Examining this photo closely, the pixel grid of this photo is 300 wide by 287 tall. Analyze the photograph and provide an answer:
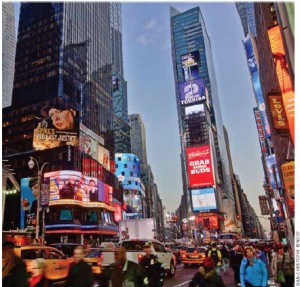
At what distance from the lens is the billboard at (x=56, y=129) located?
64.0 m

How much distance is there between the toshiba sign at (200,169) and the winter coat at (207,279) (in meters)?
111

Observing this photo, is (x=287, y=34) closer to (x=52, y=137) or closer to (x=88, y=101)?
(x=52, y=137)

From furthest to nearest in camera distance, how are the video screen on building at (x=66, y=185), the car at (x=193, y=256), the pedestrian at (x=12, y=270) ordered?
the video screen on building at (x=66, y=185) < the car at (x=193, y=256) < the pedestrian at (x=12, y=270)

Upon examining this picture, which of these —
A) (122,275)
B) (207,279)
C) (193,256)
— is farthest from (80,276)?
(193,256)

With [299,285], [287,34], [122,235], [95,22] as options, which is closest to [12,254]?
[299,285]

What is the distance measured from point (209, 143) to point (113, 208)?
6171cm

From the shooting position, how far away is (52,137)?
64.9 metres

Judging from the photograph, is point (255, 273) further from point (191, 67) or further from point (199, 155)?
point (191, 67)

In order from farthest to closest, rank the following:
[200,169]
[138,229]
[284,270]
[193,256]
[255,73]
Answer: [200,169] → [255,73] → [138,229] → [193,256] → [284,270]

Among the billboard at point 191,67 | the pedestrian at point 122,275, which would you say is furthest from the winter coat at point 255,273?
the billboard at point 191,67

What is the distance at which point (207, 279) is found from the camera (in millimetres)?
6344

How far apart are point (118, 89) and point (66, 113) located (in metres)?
112

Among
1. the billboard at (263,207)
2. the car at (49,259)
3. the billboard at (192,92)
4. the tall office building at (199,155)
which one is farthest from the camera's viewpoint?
the billboard at (192,92)

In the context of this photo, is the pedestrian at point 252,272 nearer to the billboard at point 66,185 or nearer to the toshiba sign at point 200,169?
the billboard at point 66,185
